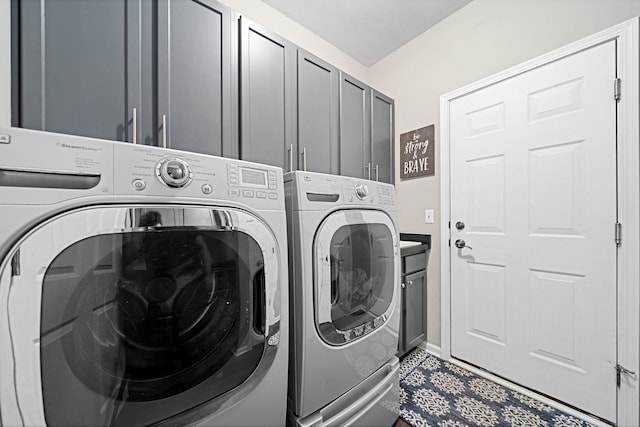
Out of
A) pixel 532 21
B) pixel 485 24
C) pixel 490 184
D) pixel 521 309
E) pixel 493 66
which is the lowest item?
pixel 521 309

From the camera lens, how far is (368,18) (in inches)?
79.4

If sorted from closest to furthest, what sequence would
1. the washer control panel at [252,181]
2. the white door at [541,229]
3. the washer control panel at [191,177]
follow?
1. the washer control panel at [191,177]
2. the washer control panel at [252,181]
3. the white door at [541,229]

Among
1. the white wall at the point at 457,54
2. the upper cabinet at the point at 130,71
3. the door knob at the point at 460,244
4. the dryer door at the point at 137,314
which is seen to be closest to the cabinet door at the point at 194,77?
the upper cabinet at the point at 130,71

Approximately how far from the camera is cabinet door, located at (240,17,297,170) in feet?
4.34

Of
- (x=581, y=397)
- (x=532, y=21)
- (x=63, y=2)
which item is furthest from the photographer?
(x=532, y=21)

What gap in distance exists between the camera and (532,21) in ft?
5.14

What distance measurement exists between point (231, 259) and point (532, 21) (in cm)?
223

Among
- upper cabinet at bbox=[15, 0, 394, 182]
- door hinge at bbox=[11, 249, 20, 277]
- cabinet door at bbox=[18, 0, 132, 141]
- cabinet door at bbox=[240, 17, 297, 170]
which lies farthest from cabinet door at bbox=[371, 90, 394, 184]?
door hinge at bbox=[11, 249, 20, 277]

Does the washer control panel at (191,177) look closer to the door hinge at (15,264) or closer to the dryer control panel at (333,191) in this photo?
the dryer control panel at (333,191)

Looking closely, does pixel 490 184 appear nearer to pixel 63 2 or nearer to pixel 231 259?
pixel 231 259

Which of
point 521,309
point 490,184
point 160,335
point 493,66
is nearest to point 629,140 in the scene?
point 490,184

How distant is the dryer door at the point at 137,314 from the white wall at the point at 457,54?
1684 mm

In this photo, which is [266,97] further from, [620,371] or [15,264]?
[620,371]

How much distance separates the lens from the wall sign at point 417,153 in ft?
6.82
